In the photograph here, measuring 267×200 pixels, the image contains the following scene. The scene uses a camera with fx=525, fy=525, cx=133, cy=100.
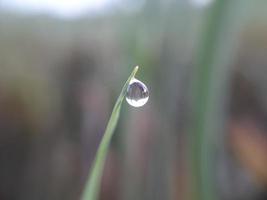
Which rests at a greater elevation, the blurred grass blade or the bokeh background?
the blurred grass blade

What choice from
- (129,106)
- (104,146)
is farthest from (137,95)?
(129,106)

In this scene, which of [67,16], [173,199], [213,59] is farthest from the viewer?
[67,16]

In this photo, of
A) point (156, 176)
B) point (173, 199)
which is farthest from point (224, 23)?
point (173, 199)

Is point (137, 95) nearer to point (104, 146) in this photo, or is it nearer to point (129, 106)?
point (104, 146)

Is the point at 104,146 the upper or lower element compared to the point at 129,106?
upper

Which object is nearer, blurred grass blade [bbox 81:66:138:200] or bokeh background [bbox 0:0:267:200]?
blurred grass blade [bbox 81:66:138:200]

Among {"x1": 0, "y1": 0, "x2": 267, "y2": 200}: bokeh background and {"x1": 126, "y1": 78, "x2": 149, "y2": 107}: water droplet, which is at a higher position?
{"x1": 126, "y1": 78, "x2": 149, "y2": 107}: water droplet

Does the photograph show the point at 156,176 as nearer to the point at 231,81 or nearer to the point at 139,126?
the point at 139,126

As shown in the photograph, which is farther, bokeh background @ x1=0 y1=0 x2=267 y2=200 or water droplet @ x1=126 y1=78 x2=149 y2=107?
bokeh background @ x1=0 y1=0 x2=267 y2=200
